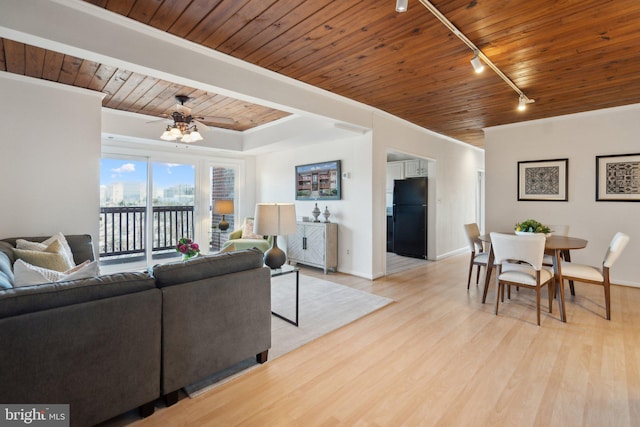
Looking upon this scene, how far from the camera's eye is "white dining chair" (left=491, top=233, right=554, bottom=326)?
3.00m

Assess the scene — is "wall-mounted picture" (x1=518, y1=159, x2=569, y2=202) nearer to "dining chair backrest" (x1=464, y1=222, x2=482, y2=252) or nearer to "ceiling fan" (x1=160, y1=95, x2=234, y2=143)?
"dining chair backrest" (x1=464, y1=222, x2=482, y2=252)

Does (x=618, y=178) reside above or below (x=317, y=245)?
above

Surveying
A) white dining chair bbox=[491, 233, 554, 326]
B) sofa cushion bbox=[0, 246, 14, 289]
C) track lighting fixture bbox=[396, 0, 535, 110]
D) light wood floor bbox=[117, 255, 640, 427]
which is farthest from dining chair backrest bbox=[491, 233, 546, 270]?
sofa cushion bbox=[0, 246, 14, 289]

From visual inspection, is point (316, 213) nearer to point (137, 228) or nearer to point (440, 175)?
point (440, 175)

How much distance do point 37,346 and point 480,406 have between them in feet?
7.71

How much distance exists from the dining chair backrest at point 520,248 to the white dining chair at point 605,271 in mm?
451

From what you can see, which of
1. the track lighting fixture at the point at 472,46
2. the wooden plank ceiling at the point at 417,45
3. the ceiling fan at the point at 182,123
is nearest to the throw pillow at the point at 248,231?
the ceiling fan at the point at 182,123

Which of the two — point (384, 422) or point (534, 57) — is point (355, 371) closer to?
point (384, 422)

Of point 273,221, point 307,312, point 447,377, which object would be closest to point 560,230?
point 447,377

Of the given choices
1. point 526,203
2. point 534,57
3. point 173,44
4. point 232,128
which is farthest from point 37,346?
point 526,203

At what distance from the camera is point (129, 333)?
5.30ft

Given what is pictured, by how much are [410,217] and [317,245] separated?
245cm

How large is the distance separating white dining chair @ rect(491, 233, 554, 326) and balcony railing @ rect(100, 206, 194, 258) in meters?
5.14

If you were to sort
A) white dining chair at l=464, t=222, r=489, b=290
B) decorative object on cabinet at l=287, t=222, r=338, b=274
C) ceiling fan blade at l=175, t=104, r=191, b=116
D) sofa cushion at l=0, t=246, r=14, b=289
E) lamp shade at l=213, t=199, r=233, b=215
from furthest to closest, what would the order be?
lamp shade at l=213, t=199, r=233, b=215 → decorative object on cabinet at l=287, t=222, r=338, b=274 → white dining chair at l=464, t=222, r=489, b=290 → ceiling fan blade at l=175, t=104, r=191, b=116 → sofa cushion at l=0, t=246, r=14, b=289
